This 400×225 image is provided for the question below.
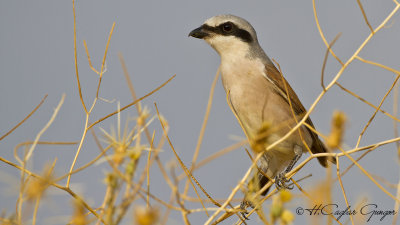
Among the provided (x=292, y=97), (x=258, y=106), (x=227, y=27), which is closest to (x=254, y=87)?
(x=258, y=106)

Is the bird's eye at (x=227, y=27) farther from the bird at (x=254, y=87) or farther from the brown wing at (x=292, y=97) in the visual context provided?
A: the brown wing at (x=292, y=97)

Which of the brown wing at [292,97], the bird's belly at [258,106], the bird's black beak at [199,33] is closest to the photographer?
the bird's belly at [258,106]

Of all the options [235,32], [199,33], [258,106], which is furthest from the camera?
[235,32]

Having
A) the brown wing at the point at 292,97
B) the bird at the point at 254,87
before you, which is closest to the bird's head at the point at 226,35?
the bird at the point at 254,87

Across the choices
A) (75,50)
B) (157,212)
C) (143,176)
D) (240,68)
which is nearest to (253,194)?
(143,176)

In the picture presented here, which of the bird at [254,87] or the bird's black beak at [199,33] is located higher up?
the bird's black beak at [199,33]

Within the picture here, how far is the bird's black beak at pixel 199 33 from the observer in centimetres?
414

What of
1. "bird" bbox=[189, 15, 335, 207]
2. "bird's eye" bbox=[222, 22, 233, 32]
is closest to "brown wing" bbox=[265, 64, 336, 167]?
"bird" bbox=[189, 15, 335, 207]

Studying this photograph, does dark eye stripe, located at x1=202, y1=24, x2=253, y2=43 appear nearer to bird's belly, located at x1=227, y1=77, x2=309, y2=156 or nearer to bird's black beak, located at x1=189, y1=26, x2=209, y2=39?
bird's black beak, located at x1=189, y1=26, x2=209, y2=39

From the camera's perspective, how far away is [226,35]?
4.22 metres

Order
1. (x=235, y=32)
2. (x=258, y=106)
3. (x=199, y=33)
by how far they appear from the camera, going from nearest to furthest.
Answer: (x=258, y=106) < (x=199, y=33) < (x=235, y=32)

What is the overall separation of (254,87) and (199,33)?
0.69m

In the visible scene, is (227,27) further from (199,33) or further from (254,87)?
(254,87)

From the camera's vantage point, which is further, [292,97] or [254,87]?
[292,97]
